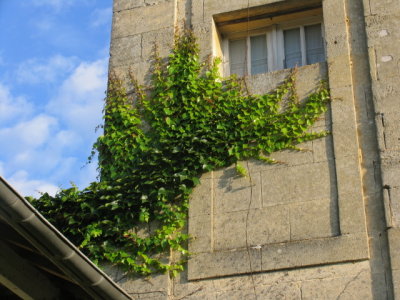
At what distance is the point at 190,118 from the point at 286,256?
7.06 ft

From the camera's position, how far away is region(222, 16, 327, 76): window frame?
34.3 feet

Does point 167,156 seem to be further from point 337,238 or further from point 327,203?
point 337,238

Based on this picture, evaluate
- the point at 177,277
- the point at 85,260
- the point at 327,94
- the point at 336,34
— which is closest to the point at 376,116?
the point at 327,94

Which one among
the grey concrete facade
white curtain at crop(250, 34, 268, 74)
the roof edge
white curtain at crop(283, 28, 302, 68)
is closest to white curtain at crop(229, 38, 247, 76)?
white curtain at crop(250, 34, 268, 74)

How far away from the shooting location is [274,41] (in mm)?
10609

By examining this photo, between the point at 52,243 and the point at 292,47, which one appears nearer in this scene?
the point at 52,243

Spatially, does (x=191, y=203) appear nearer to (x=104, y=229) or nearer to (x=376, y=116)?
(x=104, y=229)

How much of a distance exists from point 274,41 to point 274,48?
112 mm

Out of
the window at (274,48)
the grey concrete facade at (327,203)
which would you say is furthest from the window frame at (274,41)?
the grey concrete facade at (327,203)

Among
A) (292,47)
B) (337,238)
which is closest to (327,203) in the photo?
(337,238)

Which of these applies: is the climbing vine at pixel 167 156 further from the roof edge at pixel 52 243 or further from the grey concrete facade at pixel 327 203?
the roof edge at pixel 52 243

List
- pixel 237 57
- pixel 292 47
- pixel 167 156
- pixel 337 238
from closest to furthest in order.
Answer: pixel 337 238 < pixel 167 156 < pixel 292 47 < pixel 237 57

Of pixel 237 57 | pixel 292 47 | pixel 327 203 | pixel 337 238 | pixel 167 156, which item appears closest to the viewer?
pixel 337 238

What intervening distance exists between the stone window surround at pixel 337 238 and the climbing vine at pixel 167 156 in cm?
22
